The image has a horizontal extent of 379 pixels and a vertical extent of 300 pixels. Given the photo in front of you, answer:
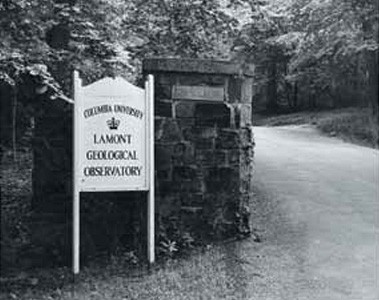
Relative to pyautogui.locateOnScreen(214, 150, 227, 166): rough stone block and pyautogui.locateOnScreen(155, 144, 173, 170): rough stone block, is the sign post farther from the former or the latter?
pyautogui.locateOnScreen(214, 150, 227, 166): rough stone block

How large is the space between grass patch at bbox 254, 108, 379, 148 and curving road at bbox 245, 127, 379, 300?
802cm

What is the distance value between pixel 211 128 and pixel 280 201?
216 cm

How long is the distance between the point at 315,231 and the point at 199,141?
169 cm

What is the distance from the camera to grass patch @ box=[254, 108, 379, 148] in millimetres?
20531

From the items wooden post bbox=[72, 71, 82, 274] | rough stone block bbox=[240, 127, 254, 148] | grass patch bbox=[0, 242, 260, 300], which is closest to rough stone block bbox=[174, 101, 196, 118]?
rough stone block bbox=[240, 127, 254, 148]

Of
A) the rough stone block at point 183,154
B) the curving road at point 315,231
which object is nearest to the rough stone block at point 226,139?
the rough stone block at point 183,154

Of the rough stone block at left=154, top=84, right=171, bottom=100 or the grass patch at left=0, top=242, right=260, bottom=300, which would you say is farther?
the rough stone block at left=154, top=84, right=171, bottom=100

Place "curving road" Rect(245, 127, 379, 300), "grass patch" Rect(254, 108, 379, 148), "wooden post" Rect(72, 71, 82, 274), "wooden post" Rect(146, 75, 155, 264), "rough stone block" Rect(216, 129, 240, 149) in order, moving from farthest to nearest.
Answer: "grass patch" Rect(254, 108, 379, 148), "rough stone block" Rect(216, 129, 240, 149), "wooden post" Rect(146, 75, 155, 264), "wooden post" Rect(72, 71, 82, 274), "curving road" Rect(245, 127, 379, 300)

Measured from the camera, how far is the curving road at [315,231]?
622 cm

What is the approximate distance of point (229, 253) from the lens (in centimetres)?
713

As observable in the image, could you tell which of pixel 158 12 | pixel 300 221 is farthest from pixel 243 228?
pixel 158 12

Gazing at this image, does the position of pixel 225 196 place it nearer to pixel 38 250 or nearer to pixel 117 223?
pixel 117 223

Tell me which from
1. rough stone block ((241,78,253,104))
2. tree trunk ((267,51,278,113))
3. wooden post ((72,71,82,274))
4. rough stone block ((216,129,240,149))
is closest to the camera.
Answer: wooden post ((72,71,82,274))

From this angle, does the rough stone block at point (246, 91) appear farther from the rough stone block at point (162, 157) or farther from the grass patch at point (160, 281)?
the grass patch at point (160, 281)
